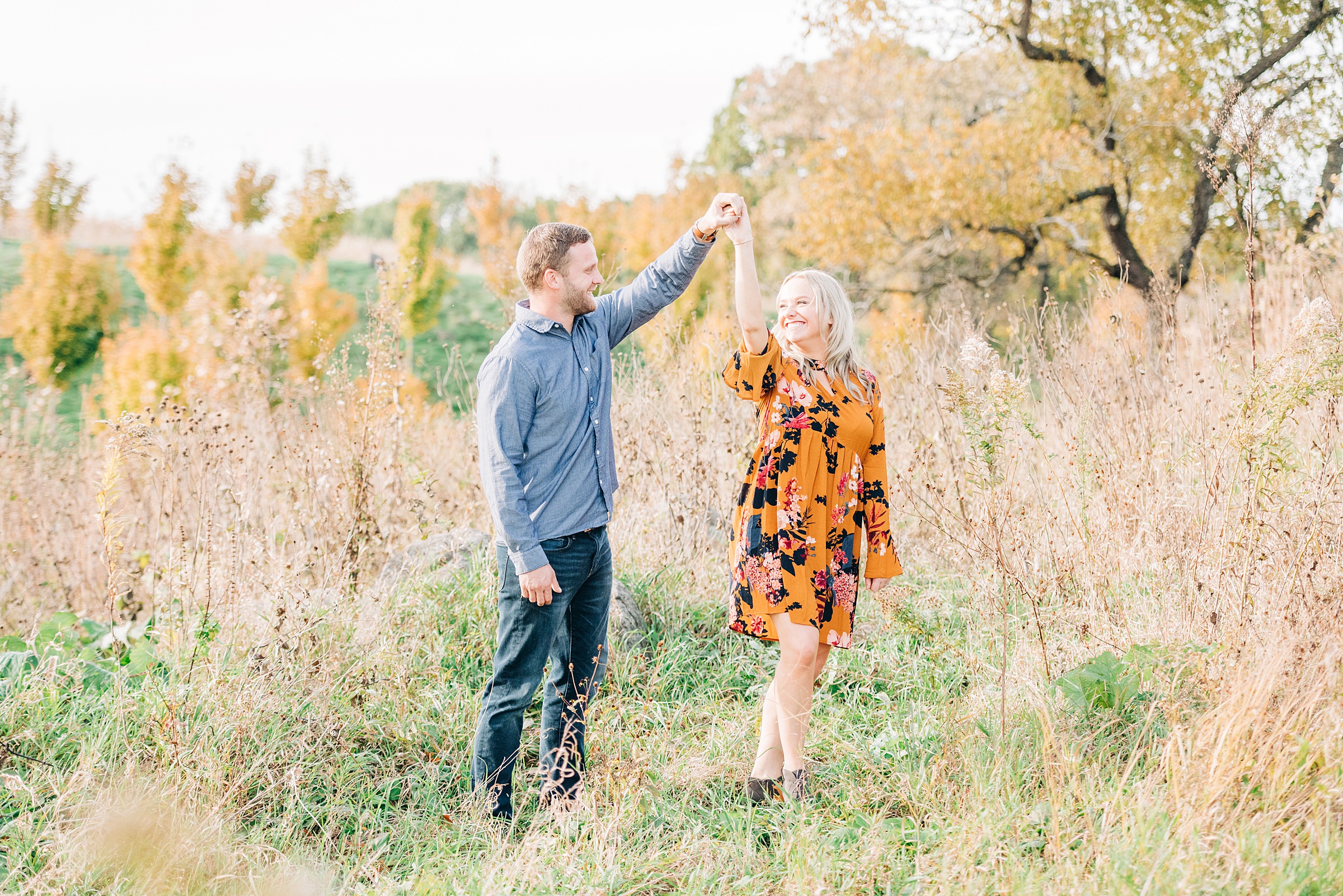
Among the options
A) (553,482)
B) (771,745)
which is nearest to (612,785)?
(771,745)

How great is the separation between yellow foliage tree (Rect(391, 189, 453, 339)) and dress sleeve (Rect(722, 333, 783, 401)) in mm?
12111

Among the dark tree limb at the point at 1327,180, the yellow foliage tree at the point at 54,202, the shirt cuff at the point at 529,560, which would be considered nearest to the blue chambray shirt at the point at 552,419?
the shirt cuff at the point at 529,560

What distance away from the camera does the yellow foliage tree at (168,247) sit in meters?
12.8

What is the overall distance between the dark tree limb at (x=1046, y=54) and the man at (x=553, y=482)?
404 inches

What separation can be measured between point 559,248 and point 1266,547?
240cm

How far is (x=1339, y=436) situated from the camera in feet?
11.0

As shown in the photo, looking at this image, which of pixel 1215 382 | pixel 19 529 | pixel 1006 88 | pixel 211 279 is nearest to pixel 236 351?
pixel 19 529

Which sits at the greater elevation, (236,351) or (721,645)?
(236,351)

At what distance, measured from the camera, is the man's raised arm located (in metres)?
2.75

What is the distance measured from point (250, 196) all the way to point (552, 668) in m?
16.4

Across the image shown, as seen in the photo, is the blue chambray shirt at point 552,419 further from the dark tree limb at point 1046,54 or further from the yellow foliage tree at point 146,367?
the dark tree limb at point 1046,54

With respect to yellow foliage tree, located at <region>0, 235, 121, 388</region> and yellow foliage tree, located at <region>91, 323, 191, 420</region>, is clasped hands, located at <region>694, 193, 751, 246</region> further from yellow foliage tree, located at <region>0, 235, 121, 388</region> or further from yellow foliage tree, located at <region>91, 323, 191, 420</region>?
yellow foliage tree, located at <region>0, 235, 121, 388</region>

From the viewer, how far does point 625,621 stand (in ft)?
12.6

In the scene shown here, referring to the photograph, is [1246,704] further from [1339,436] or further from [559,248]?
[559,248]
